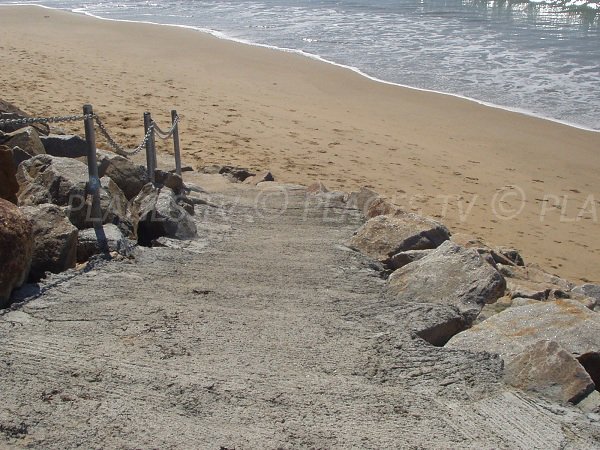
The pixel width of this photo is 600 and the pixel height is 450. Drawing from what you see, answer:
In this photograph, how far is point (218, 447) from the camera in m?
3.39

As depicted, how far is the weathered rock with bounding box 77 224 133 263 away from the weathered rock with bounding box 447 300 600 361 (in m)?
2.52

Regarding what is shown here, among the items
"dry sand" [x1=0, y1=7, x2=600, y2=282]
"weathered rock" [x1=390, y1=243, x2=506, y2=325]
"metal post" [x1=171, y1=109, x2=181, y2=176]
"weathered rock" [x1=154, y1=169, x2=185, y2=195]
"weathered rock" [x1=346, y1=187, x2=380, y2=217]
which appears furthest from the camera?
"dry sand" [x1=0, y1=7, x2=600, y2=282]

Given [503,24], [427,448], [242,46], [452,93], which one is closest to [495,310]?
[427,448]

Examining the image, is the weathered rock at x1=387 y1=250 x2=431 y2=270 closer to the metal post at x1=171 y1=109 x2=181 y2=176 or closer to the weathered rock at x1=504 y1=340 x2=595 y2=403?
the weathered rock at x1=504 y1=340 x2=595 y2=403

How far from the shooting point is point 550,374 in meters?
4.02

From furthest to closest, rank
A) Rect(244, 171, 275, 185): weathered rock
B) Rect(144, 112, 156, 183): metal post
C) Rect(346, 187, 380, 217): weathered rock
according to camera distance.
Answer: Rect(244, 171, 275, 185): weathered rock → Rect(346, 187, 380, 217): weathered rock → Rect(144, 112, 156, 183): metal post

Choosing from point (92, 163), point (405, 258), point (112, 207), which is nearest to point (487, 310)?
point (405, 258)

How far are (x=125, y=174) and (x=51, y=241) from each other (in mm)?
2540

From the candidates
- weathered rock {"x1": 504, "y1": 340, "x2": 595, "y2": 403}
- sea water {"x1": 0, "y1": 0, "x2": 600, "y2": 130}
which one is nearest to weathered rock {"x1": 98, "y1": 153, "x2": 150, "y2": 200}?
weathered rock {"x1": 504, "y1": 340, "x2": 595, "y2": 403}

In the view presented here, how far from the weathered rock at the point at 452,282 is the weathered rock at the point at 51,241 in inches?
86.8

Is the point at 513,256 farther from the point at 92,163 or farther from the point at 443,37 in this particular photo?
the point at 443,37

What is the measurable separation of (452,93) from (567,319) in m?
12.0

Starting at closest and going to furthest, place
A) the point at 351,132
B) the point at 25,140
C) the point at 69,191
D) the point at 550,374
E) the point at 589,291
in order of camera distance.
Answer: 1. the point at 550,374
2. the point at 69,191
3. the point at 589,291
4. the point at 25,140
5. the point at 351,132

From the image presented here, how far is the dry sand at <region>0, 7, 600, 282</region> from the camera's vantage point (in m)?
10.1
